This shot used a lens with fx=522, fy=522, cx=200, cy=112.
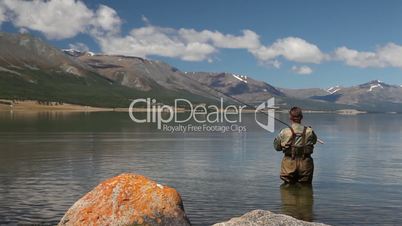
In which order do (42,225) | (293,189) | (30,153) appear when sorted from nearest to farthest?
(42,225)
(293,189)
(30,153)

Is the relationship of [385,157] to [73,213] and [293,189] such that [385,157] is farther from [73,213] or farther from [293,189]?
[73,213]

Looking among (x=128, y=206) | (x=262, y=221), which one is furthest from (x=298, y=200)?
(x=262, y=221)

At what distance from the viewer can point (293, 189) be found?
1022 inches

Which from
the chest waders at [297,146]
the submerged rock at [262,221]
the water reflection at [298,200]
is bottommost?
the water reflection at [298,200]

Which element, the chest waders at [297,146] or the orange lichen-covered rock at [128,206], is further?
the chest waders at [297,146]

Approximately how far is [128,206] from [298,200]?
431 inches

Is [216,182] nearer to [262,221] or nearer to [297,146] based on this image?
[297,146]

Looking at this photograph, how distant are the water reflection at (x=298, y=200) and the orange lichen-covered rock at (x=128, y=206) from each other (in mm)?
7225

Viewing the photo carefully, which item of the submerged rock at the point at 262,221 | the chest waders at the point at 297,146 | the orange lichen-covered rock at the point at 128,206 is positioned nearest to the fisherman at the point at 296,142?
the chest waders at the point at 297,146

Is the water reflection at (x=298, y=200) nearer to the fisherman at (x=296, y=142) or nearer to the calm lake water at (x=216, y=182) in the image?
the calm lake water at (x=216, y=182)

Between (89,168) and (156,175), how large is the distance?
5645 mm

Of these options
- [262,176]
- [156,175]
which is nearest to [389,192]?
[262,176]

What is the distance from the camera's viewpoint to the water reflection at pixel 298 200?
21109 millimetres

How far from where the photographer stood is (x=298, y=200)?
2358cm
